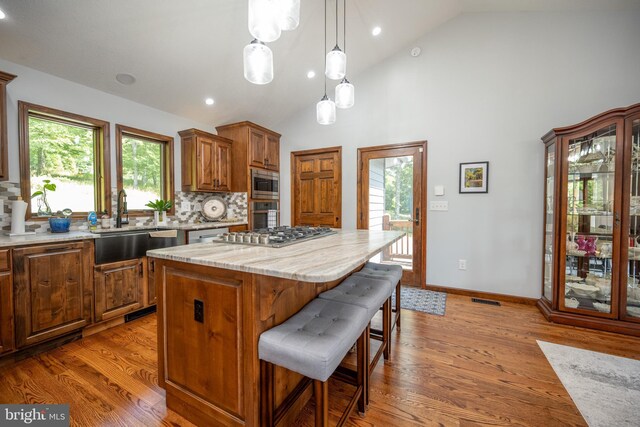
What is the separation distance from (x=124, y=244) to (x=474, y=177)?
13.1 feet

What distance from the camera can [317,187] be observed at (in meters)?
4.25

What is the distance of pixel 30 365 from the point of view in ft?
6.21

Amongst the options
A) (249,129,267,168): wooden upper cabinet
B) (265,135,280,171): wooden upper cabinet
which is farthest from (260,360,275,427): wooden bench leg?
(265,135,280,171): wooden upper cabinet

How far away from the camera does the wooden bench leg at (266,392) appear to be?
115 centimetres

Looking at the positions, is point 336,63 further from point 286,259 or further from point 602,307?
point 602,307

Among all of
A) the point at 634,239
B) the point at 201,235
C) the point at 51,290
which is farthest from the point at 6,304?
the point at 634,239

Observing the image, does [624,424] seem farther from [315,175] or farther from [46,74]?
[46,74]

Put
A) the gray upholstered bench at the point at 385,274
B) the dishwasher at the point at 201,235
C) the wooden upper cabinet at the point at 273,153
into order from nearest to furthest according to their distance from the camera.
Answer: the gray upholstered bench at the point at 385,274 < the dishwasher at the point at 201,235 < the wooden upper cabinet at the point at 273,153

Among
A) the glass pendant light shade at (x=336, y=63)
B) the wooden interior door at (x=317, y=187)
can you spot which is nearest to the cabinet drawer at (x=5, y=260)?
the glass pendant light shade at (x=336, y=63)

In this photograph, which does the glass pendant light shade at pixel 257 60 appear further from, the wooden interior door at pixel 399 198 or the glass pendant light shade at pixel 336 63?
the wooden interior door at pixel 399 198

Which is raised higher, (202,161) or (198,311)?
(202,161)

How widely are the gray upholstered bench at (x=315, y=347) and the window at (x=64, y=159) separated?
2.79 meters

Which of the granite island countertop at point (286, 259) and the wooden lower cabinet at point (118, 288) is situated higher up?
the granite island countertop at point (286, 259)

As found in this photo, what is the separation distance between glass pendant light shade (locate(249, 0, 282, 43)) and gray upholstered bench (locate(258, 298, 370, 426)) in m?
1.48
